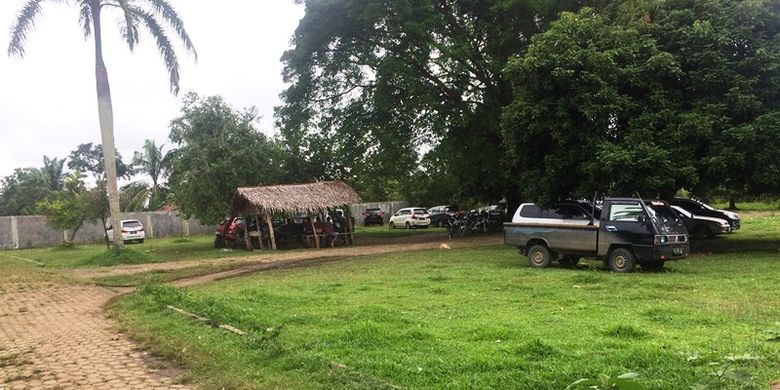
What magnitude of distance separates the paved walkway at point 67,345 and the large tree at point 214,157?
1299 centimetres

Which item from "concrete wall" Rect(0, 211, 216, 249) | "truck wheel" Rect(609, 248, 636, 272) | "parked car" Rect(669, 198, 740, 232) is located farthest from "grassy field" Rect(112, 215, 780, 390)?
"concrete wall" Rect(0, 211, 216, 249)

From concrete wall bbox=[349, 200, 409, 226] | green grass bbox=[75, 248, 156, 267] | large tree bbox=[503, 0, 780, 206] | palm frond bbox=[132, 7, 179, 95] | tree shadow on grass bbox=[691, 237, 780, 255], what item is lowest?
tree shadow on grass bbox=[691, 237, 780, 255]

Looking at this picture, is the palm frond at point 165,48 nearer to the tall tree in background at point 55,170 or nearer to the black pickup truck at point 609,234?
the black pickup truck at point 609,234

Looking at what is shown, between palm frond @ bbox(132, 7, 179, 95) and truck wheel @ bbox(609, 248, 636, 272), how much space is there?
16559 millimetres

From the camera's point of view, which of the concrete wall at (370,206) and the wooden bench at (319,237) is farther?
the concrete wall at (370,206)

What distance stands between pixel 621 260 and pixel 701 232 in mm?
12205

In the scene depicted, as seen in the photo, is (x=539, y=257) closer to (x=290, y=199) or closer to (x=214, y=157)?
(x=290, y=199)

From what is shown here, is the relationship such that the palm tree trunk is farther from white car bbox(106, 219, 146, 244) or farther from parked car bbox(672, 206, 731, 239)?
parked car bbox(672, 206, 731, 239)

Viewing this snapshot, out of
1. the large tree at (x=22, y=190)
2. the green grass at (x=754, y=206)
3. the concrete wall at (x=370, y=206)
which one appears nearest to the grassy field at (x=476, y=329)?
the concrete wall at (x=370, y=206)

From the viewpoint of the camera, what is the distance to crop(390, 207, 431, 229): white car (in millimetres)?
39531

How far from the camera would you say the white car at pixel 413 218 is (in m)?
39.5

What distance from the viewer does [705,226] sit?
23.7 metres

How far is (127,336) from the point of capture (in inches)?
325

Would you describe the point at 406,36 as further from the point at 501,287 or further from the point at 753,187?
the point at 501,287
